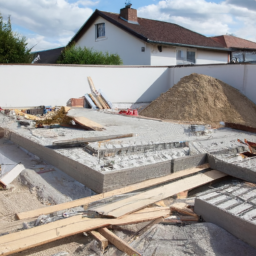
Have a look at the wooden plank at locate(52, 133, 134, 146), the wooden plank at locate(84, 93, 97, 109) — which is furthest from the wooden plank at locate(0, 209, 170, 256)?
the wooden plank at locate(84, 93, 97, 109)

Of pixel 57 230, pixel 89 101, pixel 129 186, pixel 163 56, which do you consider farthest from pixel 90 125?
pixel 163 56

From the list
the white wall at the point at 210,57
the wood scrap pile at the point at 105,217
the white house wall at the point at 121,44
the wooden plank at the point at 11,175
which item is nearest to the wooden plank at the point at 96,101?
the white house wall at the point at 121,44

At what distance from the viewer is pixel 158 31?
19.3m

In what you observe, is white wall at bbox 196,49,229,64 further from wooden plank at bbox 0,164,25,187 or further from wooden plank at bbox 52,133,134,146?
wooden plank at bbox 0,164,25,187

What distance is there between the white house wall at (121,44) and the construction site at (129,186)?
27.8ft

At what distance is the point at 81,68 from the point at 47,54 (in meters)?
14.6

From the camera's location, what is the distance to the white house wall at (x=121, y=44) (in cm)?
1798

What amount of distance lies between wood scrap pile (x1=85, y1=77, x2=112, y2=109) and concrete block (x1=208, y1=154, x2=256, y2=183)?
798 centimetres

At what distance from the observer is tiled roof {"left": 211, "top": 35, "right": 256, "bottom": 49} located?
2760 cm

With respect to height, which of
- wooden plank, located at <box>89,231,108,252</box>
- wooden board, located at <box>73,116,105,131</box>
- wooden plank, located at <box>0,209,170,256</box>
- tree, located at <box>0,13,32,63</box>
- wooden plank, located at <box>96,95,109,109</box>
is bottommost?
wooden plank, located at <box>89,231,108,252</box>

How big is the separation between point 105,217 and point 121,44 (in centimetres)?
1708

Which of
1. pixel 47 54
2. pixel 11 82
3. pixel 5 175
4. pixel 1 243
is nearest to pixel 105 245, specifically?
pixel 1 243

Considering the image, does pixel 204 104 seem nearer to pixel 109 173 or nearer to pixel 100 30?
pixel 109 173

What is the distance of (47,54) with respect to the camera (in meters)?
25.9
